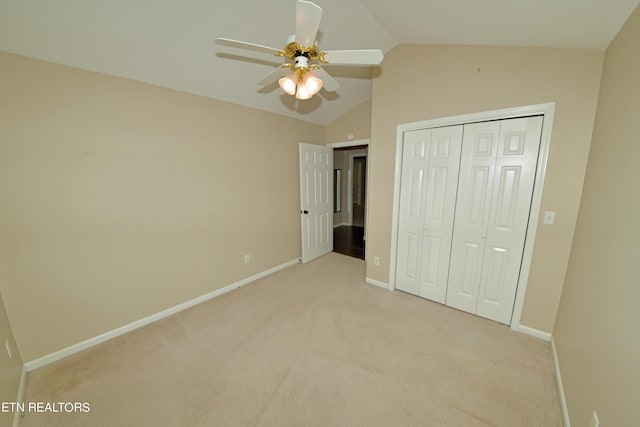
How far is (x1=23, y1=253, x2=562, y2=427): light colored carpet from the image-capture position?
145 centimetres

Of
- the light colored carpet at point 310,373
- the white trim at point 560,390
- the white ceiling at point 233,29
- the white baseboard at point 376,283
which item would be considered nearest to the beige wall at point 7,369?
the light colored carpet at point 310,373

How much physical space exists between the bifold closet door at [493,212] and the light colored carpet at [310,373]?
304mm

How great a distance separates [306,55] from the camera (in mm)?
1370

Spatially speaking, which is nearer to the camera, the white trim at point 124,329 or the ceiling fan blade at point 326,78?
the ceiling fan blade at point 326,78

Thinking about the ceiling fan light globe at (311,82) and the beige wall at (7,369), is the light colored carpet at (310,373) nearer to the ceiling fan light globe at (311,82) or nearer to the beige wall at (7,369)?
the beige wall at (7,369)

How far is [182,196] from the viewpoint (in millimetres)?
2480

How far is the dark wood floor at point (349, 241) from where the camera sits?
449 cm

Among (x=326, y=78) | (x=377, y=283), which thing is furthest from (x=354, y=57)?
(x=377, y=283)

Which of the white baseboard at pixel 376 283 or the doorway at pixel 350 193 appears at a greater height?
the doorway at pixel 350 193

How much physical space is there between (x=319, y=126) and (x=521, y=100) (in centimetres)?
280

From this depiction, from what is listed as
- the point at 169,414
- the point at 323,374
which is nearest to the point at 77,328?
the point at 169,414

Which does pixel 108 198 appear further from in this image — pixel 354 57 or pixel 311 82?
pixel 354 57

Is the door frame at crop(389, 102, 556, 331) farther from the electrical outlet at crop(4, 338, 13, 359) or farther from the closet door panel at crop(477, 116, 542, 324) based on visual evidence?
the electrical outlet at crop(4, 338, 13, 359)

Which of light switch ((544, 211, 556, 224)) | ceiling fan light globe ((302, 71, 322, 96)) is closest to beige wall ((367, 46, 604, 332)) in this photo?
light switch ((544, 211, 556, 224))
